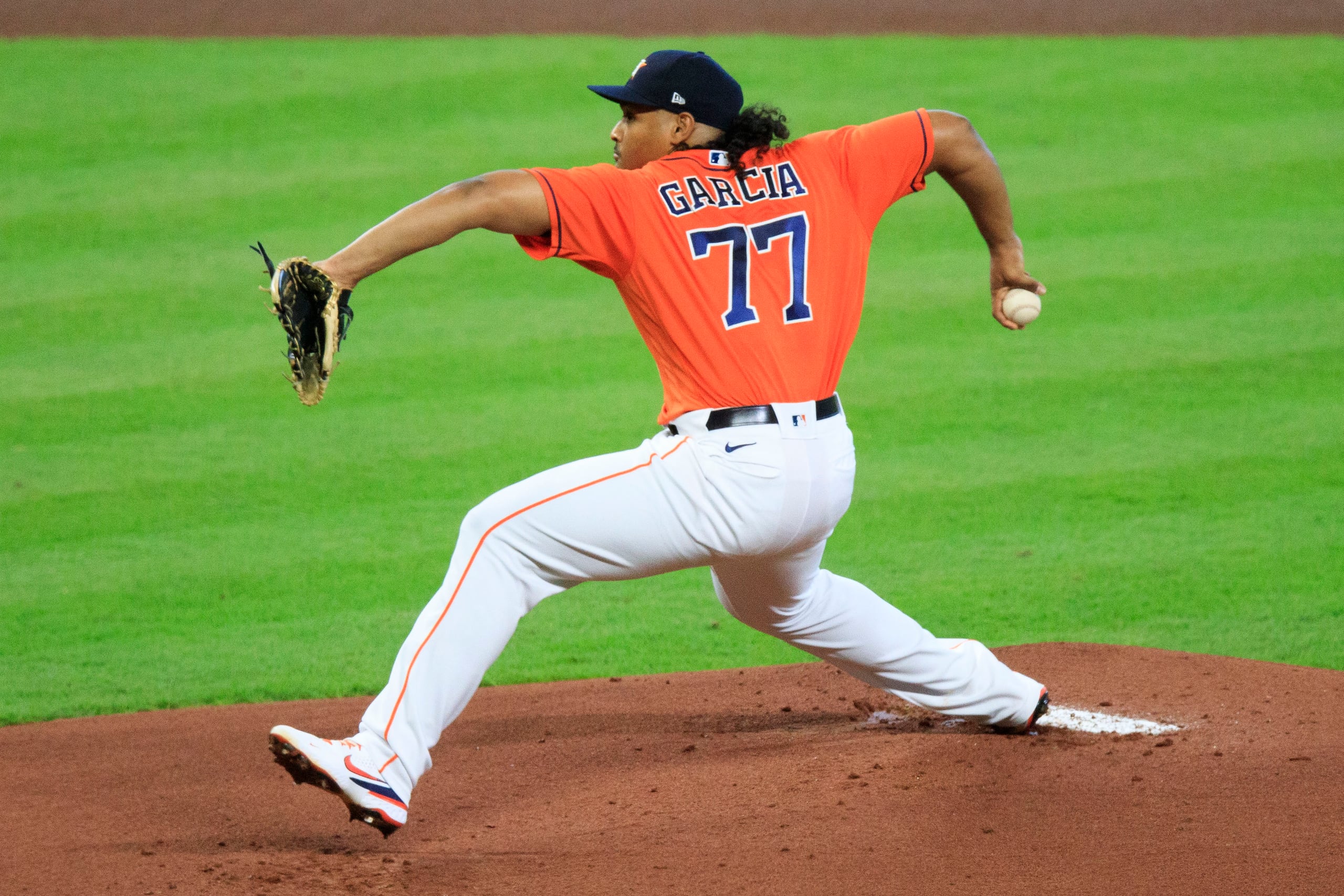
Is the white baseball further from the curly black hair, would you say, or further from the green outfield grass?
the green outfield grass

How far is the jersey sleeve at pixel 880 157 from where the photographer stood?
11.5ft

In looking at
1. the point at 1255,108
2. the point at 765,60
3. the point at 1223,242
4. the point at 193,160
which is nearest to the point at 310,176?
the point at 193,160

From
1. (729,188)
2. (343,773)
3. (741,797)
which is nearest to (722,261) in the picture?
(729,188)

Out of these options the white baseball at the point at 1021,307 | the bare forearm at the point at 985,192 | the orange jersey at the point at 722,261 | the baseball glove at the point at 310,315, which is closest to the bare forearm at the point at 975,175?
the bare forearm at the point at 985,192

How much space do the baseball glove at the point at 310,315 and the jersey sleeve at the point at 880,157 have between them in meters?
1.26

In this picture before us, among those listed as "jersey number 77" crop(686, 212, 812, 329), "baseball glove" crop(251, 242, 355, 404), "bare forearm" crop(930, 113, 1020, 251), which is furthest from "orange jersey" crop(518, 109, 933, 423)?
"baseball glove" crop(251, 242, 355, 404)

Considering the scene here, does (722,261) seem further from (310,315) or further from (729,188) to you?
(310,315)

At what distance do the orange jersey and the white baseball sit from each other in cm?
56

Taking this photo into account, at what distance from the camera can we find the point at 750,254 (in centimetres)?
330

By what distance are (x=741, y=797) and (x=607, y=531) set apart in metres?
0.80

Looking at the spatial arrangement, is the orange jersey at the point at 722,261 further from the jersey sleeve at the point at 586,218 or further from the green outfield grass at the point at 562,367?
the green outfield grass at the point at 562,367

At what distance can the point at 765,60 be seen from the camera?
12.2 metres

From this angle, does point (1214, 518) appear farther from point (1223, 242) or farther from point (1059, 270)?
point (1223, 242)

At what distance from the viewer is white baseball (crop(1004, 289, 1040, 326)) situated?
3.77 metres
